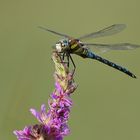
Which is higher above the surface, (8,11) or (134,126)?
(8,11)

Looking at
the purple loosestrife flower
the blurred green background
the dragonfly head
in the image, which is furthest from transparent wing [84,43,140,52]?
the purple loosestrife flower

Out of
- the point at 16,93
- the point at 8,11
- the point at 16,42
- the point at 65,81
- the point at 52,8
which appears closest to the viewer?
the point at 65,81

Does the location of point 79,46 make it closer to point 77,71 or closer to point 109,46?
point 109,46

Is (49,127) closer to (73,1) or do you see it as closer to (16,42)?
(16,42)

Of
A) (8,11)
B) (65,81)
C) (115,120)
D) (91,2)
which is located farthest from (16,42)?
(65,81)

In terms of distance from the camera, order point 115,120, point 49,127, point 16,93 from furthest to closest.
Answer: point 115,120
point 16,93
point 49,127

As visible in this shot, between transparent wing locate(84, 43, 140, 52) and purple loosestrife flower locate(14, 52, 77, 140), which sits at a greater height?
transparent wing locate(84, 43, 140, 52)

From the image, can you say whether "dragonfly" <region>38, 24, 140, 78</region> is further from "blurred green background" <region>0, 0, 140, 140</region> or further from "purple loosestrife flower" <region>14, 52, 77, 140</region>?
"blurred green background" <region>0, 0, 140, 140</region>
